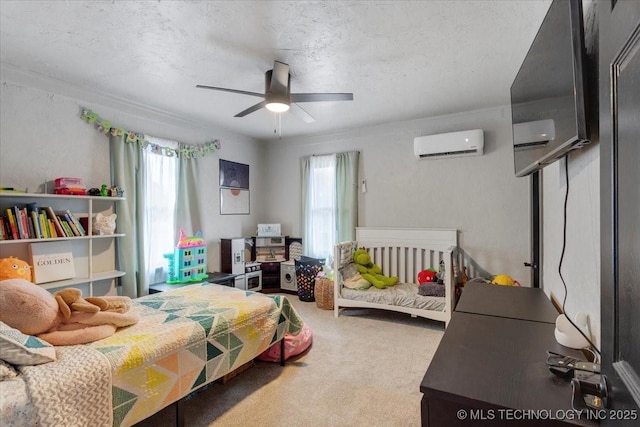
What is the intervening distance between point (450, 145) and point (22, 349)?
3.97 meters

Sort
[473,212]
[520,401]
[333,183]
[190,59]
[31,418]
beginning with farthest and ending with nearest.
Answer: [333,183], [473,212], [190,59], [31,418], [520,401]

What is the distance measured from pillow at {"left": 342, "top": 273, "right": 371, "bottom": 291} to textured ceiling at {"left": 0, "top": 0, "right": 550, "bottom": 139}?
2113 mm

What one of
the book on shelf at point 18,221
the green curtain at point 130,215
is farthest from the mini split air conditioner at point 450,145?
the book on shelf at point 18,221

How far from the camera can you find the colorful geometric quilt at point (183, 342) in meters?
1.47

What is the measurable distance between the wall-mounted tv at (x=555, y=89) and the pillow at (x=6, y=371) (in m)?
2.26

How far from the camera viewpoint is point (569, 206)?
1.38 metres

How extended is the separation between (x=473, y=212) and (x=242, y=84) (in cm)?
300

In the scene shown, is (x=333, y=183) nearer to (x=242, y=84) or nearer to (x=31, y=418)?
(x=242, y=84)

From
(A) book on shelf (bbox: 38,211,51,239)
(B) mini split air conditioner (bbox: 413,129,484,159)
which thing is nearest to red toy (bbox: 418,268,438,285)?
(B) mini split air conditioner (bbox: 413,129,484,159)

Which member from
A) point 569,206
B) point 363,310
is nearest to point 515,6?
point 569,206

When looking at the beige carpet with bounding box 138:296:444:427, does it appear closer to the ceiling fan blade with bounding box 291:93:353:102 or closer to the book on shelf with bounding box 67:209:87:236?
the book on shelf with bounding box 67:209:87:236

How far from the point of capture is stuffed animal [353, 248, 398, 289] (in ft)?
12.3

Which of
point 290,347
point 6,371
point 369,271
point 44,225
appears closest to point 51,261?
point 44,225

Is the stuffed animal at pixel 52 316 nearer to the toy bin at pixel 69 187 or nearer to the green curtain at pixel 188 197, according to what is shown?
the toy bin at pixel 69 187
